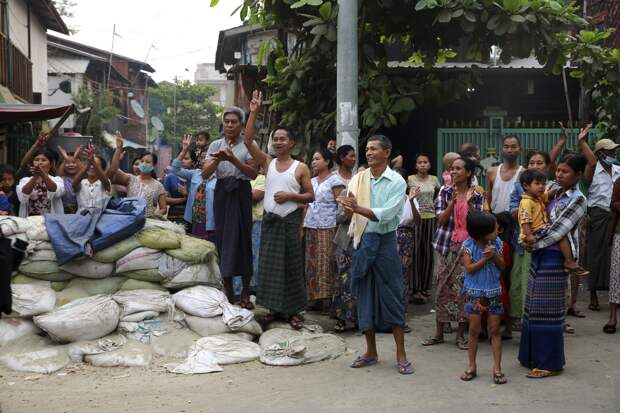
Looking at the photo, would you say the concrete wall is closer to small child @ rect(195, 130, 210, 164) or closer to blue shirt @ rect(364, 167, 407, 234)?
small child @ rect(195, 130, 210, 164)

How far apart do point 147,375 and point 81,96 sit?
2399 cm

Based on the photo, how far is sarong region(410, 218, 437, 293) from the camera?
8.08 meters

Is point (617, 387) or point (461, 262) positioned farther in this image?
point (461, 262)

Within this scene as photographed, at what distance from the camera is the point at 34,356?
5578mm

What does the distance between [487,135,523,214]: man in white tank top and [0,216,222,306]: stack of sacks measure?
2.74 m

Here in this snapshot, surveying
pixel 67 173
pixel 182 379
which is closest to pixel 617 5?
pixel 67 173

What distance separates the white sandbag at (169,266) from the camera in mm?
6387

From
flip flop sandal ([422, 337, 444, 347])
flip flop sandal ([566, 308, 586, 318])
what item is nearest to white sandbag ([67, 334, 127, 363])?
flip flop sandal ([422, 337, 444, 347])

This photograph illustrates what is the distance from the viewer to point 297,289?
6402 mm

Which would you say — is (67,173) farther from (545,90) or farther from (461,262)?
(545,90)

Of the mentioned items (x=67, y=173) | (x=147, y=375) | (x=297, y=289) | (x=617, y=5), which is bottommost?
(x=147, y=375)

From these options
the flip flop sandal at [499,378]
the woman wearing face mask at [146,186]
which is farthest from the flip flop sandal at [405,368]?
the woman wearing face mask at [146,186]

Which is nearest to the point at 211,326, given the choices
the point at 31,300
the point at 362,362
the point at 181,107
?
the point at 362,362

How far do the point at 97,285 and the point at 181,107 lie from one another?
4195cm
